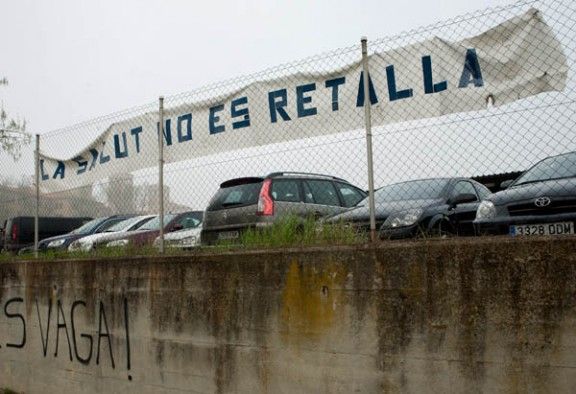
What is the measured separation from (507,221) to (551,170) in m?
0.98

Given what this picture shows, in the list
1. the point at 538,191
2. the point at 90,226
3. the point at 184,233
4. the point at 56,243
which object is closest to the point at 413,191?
the point at 538,191

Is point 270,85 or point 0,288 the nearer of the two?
point 270,85

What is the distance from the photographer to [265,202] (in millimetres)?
8133

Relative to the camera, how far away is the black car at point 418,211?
660 centimetres

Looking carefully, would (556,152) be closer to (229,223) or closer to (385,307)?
(385,307)

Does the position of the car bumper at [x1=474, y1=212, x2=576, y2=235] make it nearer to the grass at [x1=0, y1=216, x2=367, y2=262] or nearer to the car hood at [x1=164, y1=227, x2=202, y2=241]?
the grass at [x1=0, y1=216, x2=367, y2=262]

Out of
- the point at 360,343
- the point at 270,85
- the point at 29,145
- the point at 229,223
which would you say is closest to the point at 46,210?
the point at 29,145

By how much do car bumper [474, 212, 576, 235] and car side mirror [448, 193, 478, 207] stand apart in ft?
5.06

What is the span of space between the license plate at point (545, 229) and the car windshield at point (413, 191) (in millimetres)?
1111

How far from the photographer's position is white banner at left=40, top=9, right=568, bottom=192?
173 inches

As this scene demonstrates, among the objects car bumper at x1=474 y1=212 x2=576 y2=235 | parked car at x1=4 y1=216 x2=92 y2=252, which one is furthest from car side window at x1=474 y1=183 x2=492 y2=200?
parked car at x1=4 y1=216 x2=92 y2=252

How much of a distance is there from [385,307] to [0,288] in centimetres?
602

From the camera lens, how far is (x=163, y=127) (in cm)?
671

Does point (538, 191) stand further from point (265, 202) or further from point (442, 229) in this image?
point (265, 202)
